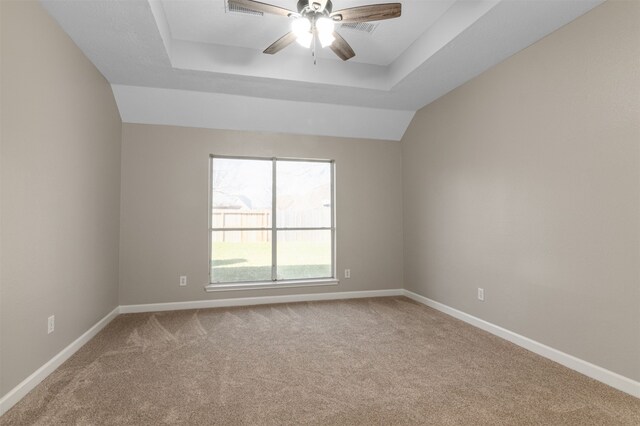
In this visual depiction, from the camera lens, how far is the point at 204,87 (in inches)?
148

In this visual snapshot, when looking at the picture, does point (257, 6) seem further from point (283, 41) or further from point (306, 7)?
point (283, 41)

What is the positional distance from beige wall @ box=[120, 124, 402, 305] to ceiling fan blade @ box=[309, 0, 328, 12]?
2452 millimetres

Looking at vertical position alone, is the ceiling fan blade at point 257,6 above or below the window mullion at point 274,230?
above

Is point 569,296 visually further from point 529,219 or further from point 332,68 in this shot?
point 332,68

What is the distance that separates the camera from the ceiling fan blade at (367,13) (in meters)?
2.20

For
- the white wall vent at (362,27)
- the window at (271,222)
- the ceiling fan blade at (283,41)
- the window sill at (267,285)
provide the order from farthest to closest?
the window at (271,222), the window sill at (267,285), the white wall vent at (362,27), the ceiling fan blade at (283,41)

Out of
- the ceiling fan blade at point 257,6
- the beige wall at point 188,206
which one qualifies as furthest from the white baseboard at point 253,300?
the ceiling fan blade at point 257,6

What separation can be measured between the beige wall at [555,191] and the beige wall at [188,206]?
49.9 inches

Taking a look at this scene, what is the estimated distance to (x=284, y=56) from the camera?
3525 mm

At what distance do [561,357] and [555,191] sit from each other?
1328 millimetres

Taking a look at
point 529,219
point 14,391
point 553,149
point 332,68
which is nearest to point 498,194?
point 529,219

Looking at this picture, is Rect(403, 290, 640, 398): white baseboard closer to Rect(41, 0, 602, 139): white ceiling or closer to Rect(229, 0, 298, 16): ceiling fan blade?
Rect(41, 0, 602, 139): white ceiling

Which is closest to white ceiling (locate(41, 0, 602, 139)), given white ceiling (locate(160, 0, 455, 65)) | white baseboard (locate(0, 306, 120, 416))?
white ceiling (locate(160, 0, 455, 65))

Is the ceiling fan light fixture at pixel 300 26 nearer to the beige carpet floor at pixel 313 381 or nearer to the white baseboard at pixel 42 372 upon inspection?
the beige carpet floor at pixel 313 381
